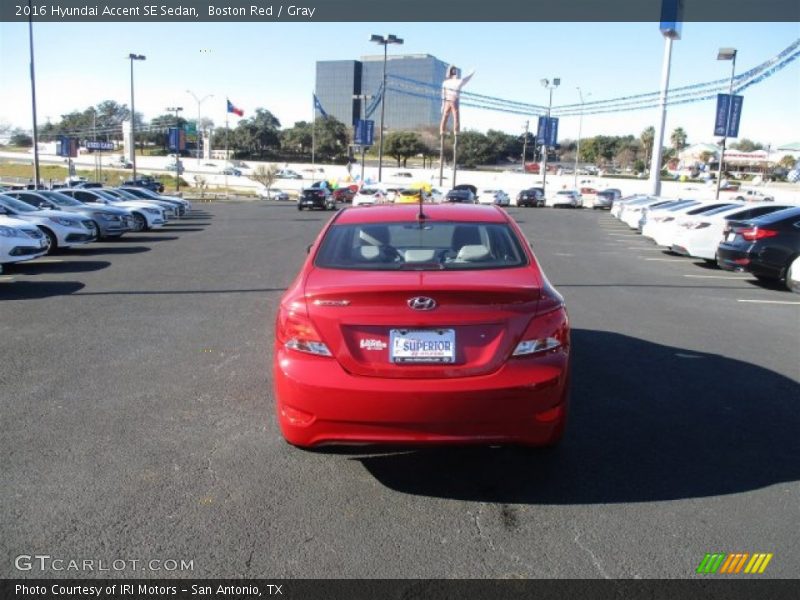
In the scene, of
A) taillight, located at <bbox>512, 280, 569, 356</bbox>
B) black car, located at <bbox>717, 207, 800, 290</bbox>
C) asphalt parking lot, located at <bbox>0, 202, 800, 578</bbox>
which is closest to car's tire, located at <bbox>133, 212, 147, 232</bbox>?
asphalt parking lot, located at <bbox>0, 202, 800, 578</bbox>

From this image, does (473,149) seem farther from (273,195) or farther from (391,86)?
(273,195)

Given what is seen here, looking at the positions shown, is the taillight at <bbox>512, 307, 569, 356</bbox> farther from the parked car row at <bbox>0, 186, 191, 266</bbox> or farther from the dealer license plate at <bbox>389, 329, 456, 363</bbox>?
the parked car row at <bbox>0, 186, 191, 266</bbox>

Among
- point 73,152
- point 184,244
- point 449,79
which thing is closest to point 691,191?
point 449,79

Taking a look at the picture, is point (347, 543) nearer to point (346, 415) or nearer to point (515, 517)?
point (346, 415)

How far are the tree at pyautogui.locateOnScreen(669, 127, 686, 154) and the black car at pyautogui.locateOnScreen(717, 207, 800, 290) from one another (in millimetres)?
115704

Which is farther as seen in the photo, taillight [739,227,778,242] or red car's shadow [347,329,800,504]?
taillight [739,227,778,242]

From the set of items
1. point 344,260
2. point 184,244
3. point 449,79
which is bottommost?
point 184,244

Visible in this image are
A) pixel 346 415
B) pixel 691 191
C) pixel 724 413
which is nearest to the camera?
pixel 346 415

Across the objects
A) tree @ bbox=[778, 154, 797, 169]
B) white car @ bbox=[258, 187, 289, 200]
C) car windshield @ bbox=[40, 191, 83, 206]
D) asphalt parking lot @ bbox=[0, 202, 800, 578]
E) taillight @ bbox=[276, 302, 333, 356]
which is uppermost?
tree @ bbox=[778, 154, 797, 169]

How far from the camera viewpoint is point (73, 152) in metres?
64.0

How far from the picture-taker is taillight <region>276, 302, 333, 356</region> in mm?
3867

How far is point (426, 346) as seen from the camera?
377cm

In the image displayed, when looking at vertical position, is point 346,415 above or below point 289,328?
below

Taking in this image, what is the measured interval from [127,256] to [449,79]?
243 feet
